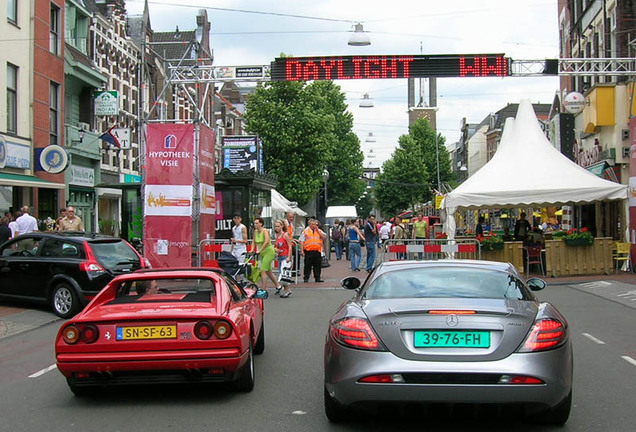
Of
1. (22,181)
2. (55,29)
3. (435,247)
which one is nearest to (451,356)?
(435,247)

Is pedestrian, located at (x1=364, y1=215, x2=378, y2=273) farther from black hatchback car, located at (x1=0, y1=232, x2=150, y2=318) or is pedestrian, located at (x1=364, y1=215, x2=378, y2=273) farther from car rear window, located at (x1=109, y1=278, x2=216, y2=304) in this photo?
car rear window, located at (x1=109, y1=278, x2=216, y2=304)

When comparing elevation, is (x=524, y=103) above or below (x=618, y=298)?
above

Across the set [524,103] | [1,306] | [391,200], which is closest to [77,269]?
[1,306]

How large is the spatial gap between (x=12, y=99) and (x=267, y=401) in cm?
2044

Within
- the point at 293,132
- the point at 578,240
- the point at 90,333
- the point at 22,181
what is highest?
the point at 293,132

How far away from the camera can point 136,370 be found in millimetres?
5930

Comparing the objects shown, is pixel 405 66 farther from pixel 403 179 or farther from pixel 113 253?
pixel 403 179

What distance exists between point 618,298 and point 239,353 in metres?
10.7

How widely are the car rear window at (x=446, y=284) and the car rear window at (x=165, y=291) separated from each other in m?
1.76

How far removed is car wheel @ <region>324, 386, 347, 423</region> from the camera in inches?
209

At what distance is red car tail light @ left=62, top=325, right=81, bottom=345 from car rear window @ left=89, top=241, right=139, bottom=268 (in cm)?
639

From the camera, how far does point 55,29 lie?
87.4 ft

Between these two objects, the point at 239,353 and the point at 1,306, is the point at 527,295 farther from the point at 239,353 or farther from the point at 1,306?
the point at 1,306

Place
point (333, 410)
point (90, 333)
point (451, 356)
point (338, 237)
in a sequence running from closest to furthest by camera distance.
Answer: point (451, 356) → point (333, 410) → point (90, 333) → point (338, 237)
